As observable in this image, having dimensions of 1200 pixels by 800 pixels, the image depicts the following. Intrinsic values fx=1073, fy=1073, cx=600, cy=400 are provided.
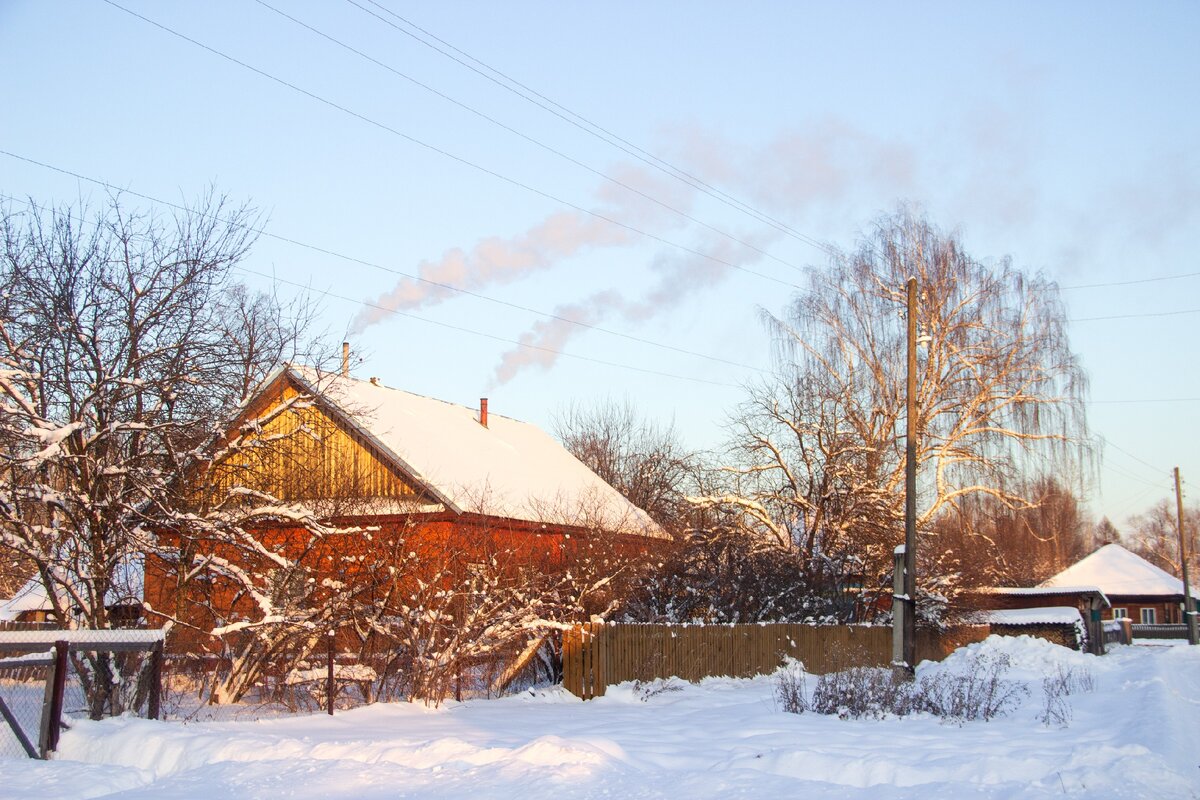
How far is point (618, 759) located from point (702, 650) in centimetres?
1042

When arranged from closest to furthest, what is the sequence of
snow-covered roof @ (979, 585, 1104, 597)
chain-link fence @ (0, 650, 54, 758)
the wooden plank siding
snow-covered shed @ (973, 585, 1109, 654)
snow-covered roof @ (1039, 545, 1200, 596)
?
chain-link fence @ (0, 650, 54, 758)
the wooden plank siding
snow-covered shed @ (973, 585, 1109, 654)
snow-covered roof @ (979, 585, 1104, 597)
snow-covered roof @ (1039, 545, 1200, 596)

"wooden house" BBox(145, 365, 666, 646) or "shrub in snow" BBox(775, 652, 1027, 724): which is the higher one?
"wooden house" BBox(145, 365, 666, 646)

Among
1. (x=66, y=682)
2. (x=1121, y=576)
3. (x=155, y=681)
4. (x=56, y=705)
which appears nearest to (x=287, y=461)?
(x=155, y=681)

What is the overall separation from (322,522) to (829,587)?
1441cm

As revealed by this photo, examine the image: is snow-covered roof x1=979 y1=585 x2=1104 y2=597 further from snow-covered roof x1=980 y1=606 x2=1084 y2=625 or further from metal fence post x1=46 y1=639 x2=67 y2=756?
metal fence post x1=46 y1=639 x2=67 y2=756

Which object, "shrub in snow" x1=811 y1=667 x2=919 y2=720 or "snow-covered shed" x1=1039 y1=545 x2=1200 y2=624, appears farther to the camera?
"snow-covered shed" x1=1039 y1=545 x2=1200 y2=624

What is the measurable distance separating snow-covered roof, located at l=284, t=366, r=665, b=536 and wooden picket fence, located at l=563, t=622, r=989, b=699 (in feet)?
9.09

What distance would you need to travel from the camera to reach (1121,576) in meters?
65.1

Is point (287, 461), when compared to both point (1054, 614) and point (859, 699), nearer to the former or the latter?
point (859, 699)

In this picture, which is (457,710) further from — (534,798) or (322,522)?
(534,798)

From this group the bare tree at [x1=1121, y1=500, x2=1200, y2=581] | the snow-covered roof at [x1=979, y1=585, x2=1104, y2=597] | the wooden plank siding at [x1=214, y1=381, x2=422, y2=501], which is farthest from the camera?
the bare tree at [x1=1121, y1=500, x2=1200, y2=581]

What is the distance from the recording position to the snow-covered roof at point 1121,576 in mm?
63928

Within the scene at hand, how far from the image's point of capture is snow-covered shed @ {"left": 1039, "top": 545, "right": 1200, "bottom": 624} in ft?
211

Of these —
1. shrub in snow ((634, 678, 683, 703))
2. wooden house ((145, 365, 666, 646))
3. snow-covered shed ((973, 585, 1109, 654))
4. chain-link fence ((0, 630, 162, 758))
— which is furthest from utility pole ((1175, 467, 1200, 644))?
chain-link fence ((0, 630, 162, 758))
